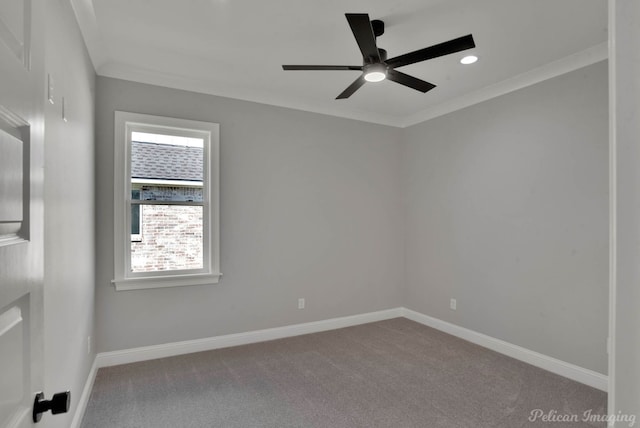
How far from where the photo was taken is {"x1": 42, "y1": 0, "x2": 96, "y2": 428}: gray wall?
5.65 ft

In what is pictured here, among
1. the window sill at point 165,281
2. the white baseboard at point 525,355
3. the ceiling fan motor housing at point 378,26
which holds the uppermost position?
the ceiling fan motor housing at point 378,26

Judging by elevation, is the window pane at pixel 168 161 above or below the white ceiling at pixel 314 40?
below

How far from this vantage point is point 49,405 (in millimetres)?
788

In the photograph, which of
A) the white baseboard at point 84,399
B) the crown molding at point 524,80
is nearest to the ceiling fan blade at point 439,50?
the crown molding at point 524,80

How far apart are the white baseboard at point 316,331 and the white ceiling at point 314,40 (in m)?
2.58

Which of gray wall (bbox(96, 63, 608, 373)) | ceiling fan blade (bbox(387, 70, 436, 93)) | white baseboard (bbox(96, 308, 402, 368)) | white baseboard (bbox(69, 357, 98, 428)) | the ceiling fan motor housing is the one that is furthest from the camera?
white baseboard (bbox(96, 308, 402, 368))

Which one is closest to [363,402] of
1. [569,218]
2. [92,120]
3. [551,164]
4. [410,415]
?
[410,415]

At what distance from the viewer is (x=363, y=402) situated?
2.69m

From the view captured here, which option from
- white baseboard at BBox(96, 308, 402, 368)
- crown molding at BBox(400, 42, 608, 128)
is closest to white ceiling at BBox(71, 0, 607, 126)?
crown molding at BBox(400, 42, 608, 128)

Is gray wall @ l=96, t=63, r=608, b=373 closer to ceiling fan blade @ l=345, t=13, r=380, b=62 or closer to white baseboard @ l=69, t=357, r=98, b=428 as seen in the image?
white baseboard @ l=69, t=357, r=98, b=428

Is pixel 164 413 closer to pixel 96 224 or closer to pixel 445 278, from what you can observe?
pixel 96 224

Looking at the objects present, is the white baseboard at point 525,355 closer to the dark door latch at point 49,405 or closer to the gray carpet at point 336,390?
the gray carpet at point 336,390

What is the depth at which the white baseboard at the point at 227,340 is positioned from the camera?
3312mm

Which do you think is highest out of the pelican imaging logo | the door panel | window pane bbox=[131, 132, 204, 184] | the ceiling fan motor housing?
the ceiling fan motor housing
